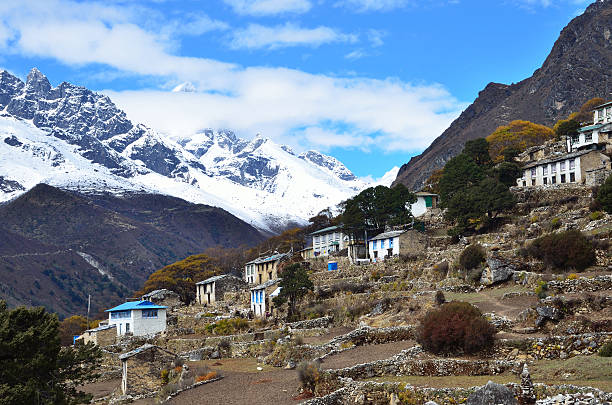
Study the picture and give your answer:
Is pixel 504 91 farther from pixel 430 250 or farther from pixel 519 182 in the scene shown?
pixel 430 250

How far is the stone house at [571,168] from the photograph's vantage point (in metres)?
50.8

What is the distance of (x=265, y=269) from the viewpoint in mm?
67688

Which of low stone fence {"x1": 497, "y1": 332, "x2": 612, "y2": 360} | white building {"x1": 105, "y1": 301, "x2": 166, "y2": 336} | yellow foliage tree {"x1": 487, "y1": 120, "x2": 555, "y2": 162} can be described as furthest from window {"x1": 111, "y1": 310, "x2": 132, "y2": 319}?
yellow foliage tree {"x1": 487, "y1": 120, "x2": 555, "y2": 162}

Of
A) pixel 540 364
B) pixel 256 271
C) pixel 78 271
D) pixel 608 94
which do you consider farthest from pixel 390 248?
pixel 78 271

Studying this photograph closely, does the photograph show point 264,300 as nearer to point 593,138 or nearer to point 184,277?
point 593,138

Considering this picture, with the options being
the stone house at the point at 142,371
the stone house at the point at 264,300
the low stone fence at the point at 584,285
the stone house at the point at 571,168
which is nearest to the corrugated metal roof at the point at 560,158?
the stone house at the point at 571,168

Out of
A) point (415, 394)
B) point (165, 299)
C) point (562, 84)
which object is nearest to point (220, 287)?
point (165, 299)

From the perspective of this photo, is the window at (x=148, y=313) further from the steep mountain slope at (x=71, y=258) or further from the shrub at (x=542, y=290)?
the steep mountain slope at (x=71, y=258)

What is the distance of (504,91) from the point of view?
187m

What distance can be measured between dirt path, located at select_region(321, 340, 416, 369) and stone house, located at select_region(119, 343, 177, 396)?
404 inches

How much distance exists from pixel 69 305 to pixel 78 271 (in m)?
24.8

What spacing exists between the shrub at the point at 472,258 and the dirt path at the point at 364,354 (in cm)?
1123

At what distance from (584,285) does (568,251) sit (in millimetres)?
4952

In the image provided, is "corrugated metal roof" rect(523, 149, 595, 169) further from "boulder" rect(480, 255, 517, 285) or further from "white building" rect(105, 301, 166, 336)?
"white building" rect(105, 301, 166, 336)
